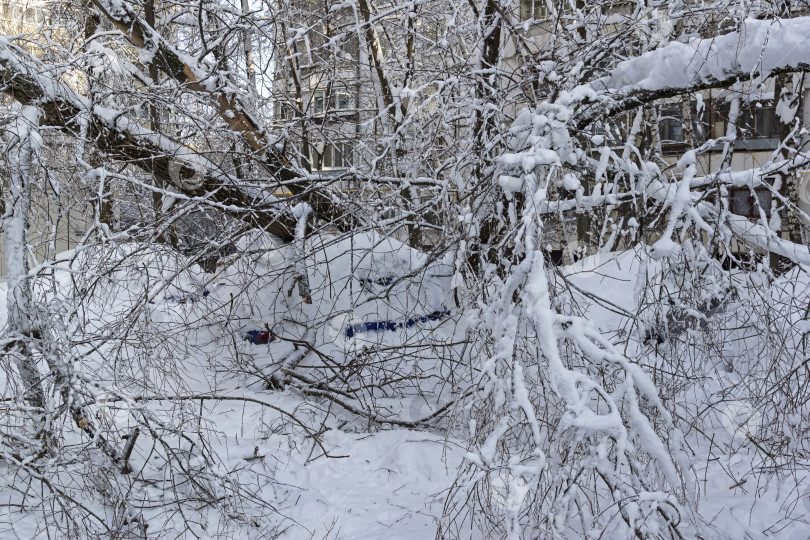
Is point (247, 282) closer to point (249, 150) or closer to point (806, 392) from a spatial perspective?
point (249, 150)

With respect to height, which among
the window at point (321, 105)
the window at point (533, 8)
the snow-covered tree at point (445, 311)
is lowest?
the snow-covered tree at point (445, 311)

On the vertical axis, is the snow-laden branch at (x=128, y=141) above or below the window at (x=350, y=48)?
below

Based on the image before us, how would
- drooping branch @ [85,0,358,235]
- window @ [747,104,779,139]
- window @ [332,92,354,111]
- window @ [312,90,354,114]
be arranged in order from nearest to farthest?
drooping branch @ [85,0,358,235] → window @ [312,90,354,114] → window @ [332,92,354,111] → window @ [747,104,779,139]

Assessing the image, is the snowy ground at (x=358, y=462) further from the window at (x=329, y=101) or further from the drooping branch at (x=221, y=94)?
the window at (x=329, y=101)

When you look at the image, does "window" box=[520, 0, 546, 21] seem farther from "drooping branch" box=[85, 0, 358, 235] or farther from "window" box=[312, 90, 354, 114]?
"drooping branch" box=[85, 0, 358, 235]

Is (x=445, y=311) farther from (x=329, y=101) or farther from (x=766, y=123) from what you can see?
(x=766, y=123)

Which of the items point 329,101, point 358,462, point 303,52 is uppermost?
point 303,52

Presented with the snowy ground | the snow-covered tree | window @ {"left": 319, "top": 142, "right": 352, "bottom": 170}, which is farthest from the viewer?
window @ {"left": 319, "top": 142, "right": 352, "bottom": 170}

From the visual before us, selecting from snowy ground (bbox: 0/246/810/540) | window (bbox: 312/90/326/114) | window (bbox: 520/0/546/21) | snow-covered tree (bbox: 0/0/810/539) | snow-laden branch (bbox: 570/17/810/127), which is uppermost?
window (bbox: 520/0/546/21)

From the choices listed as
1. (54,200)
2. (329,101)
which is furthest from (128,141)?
(329,101)

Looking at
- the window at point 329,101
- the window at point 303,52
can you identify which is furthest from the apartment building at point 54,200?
the window at point 303,52

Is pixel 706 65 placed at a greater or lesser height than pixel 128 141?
greater

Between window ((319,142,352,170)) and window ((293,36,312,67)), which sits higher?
window ((293,36,312,67))

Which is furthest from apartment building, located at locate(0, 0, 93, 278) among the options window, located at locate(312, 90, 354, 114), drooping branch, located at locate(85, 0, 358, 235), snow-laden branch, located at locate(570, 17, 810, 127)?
snow-laden branch, located at locate(570, 17, 810, 127)
